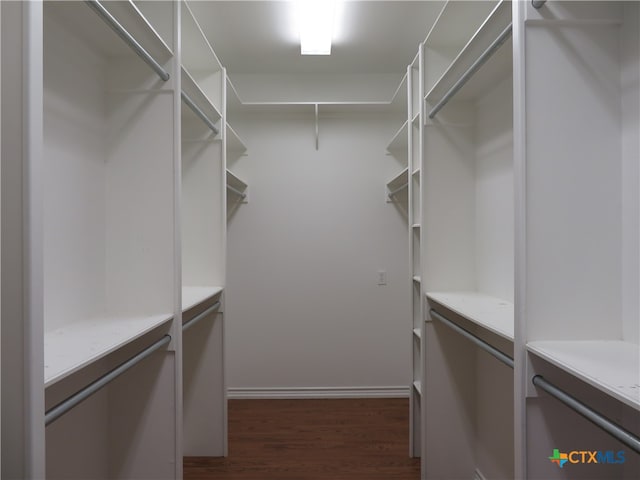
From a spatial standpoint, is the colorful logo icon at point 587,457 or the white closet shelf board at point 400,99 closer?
the colorful logo icon at point 587,457

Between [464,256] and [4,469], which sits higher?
[464,256]

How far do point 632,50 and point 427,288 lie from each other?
1.35 m

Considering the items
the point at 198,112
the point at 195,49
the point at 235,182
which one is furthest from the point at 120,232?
the point at 235,182

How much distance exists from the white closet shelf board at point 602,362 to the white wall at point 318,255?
213 cm

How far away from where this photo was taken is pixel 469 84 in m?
1.87

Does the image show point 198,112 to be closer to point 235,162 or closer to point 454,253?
point 235,162

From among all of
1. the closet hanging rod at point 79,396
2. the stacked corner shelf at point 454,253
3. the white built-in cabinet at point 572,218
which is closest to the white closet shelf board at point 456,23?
the stacked corner shelf at point 454,253

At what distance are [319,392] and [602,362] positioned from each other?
2.54m

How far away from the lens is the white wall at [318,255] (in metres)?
3.16

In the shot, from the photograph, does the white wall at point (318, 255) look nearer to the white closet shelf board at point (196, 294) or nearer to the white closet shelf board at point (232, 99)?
the white closet shelf board at point (232, 99)

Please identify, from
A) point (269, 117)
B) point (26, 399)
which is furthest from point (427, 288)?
point (269, 117)

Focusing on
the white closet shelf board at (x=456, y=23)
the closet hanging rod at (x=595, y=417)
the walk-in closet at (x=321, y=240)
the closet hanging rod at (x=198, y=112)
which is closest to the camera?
the closet hanging rod at (x=595, y=417)

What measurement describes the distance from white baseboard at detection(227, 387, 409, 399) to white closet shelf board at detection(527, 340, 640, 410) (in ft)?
7.53

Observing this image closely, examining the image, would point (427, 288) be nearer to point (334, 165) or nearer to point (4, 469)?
point (334, 165)
